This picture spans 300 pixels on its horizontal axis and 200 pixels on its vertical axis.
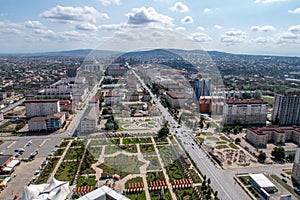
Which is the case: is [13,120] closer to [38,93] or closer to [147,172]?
[38,93]

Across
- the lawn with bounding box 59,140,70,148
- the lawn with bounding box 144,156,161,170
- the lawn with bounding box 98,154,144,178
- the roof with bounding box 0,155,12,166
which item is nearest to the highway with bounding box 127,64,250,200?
the lawn with bounding box 144,156,161,170

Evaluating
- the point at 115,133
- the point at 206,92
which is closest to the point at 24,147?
the point at 115,133

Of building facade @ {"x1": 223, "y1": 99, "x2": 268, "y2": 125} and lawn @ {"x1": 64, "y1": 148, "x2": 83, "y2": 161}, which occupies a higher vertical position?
building facade @ {"x1": 223, "y1": 99, "x2": 268, "y2": 125}

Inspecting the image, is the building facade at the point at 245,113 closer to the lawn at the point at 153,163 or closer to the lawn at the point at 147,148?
the lawn at the point at 147,148

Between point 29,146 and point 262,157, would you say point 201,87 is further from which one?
point 29,146

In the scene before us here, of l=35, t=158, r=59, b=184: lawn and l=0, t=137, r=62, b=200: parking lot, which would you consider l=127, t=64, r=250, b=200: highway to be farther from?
l=0, t=137, r=62, b=200: parking lot

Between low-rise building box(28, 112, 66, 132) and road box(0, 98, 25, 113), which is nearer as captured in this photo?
low-rise building box(28, 112, 66, 132)

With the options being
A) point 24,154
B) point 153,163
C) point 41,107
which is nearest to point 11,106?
point 41,107
